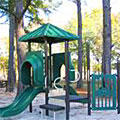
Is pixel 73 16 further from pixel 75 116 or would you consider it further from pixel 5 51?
pixel 75 116

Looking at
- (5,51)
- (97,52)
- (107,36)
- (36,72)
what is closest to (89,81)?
(36,72)

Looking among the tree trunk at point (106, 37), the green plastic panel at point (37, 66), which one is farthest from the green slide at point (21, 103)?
the tree trunk at point (106, 37)

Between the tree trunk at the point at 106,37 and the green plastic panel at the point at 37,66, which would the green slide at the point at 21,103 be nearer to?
the green plastic panel at the point at 37,66

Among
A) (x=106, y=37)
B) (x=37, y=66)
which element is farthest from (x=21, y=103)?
(x=106, y=37)

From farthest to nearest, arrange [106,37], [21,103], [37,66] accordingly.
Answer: [106,37] < [37,66] < [21,103]

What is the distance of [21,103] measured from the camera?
5.88 metres

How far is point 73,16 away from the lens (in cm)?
2638

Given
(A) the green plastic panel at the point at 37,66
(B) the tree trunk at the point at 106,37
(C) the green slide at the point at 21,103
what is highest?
(B) the tree trunk at the point at 106,37

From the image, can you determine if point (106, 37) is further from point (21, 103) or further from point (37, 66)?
point (21, 103)

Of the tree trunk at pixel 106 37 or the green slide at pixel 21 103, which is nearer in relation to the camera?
the green slide at pixel 21 103

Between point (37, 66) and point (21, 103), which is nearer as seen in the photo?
point (21, 103)

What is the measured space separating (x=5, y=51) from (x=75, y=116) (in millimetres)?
26603

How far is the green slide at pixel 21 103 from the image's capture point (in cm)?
544

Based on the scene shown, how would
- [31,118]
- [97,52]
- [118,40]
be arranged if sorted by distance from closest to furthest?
[31,118] < [118,40] < [97,52]
